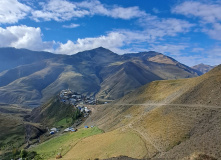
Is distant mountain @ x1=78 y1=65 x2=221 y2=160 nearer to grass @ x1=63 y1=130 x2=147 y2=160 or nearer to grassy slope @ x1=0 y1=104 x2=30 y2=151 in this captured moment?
grass @ x1=63 y1=130 x2=147 y2=160

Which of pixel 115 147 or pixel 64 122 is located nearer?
pixel 115 147

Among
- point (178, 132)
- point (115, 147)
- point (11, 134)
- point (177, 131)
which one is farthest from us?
point (11, 134)

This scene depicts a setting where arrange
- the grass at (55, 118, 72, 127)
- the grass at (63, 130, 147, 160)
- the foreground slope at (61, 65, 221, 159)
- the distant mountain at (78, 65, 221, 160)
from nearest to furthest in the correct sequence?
the distant mountain at (78, 65, 221, 160) → the foreground slope at (61, 65, 221, 159) → the grass at (63, 130, 147, 160) → the grass at (55, 118, 72, 127)

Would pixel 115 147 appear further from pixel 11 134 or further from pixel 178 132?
pixel 11 134

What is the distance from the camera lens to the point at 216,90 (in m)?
71.6

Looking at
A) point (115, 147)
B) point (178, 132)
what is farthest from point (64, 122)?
point (178, 132)

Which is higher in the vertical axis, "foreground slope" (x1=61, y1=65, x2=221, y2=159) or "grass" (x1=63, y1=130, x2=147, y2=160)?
"foreground slope" (x1=61, y1=65, x2=221, y2=159)

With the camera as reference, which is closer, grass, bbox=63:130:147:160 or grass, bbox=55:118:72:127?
grass, bbox=63:130:147:160

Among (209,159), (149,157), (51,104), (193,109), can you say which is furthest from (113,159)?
(51,104)

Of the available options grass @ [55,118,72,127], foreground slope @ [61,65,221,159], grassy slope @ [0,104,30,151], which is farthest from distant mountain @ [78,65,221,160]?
grass @ [55,118,72,127]

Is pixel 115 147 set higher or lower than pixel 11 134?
higher

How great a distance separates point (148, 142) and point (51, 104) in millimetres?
160657

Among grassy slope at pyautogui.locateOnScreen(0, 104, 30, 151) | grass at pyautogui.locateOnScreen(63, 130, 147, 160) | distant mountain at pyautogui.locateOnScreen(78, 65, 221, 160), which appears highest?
distant mountain at pyautogui.locateOnScreen(78, 65, 221, 160)

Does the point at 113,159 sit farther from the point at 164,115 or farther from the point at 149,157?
the point at 164,115
